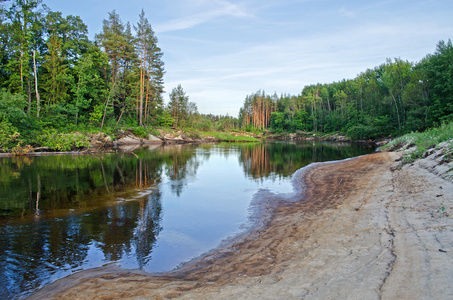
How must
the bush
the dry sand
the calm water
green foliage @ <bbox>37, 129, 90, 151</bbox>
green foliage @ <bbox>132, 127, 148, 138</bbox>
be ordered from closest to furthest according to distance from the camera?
the dry sand < the calm water < green foliage @ <bbox>37, 129, 90, 151</bbox> < green foliage @ <bbox>132, 127, 148, 138</bbox> < the bush

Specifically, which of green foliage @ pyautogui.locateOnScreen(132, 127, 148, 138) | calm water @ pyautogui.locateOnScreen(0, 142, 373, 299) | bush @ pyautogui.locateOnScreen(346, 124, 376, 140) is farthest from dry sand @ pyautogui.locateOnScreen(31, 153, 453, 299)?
bush @ pyautogui.locateOnScreen(346, 124, 376, 140)

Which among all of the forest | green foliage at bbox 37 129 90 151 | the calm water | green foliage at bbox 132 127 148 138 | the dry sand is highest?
the forest

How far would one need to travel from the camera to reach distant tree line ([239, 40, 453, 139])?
39219mm

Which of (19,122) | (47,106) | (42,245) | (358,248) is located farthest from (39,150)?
(358,248)

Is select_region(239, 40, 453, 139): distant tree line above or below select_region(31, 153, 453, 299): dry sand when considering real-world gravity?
above

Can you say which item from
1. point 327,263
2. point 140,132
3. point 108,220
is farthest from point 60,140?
point 327,263

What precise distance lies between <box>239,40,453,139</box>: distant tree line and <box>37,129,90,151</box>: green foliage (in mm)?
47814

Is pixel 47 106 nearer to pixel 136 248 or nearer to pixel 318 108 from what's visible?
pixel 136 248

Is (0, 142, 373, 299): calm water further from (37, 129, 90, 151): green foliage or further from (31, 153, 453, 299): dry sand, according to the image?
(37, 129, 90, 151): green foliage

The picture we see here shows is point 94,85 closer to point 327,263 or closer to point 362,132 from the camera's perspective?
point 327,263

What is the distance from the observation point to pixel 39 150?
29.7 metres

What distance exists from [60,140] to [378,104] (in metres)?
67.5

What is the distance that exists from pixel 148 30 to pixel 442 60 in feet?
163

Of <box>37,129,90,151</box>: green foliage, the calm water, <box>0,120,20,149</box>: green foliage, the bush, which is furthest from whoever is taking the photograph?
the bush
